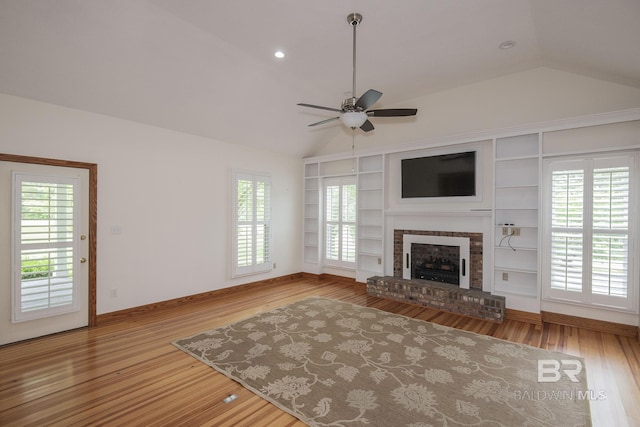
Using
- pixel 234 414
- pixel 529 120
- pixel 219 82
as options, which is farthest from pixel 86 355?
pixel 529 120

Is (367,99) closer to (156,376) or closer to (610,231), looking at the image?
(156,376)

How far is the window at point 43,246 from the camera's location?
346 centimetres

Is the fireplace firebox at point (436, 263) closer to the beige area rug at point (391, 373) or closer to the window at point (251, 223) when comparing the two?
the beige area rug at point (391, 373)

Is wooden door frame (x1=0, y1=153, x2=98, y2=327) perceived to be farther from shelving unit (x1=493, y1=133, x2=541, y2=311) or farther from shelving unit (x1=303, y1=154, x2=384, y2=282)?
shelving unit (x1=493, y1=133, x2=541, y2=311)

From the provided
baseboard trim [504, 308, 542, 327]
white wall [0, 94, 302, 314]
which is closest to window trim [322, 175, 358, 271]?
white wall [0, 94, 302, 314]

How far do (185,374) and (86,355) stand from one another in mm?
1295

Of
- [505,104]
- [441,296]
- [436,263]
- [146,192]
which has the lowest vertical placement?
[441,296]

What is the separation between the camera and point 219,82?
4273 millimetres

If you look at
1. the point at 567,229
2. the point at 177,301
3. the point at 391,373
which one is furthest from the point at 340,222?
the point at 391,373

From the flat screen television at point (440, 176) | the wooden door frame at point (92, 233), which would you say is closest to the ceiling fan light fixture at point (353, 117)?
the flat screen television at point (440, 176)

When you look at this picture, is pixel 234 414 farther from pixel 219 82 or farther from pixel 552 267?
pixel 552 267

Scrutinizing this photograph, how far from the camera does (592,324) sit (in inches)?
155

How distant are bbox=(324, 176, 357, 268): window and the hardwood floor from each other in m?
2.42

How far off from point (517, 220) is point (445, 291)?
5.04 feet
